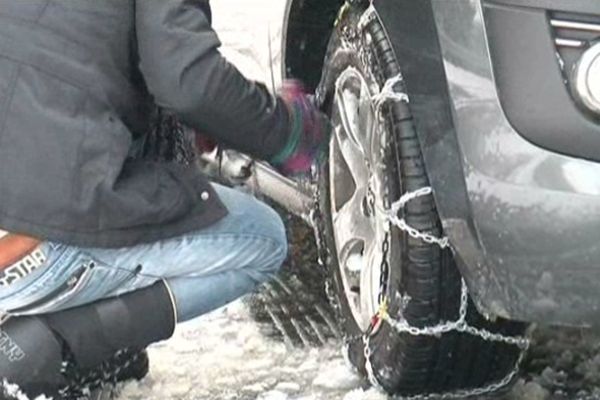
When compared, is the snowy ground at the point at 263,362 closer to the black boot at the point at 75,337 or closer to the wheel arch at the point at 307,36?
the wheel arch at the point at 307,36

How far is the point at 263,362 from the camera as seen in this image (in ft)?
11.8

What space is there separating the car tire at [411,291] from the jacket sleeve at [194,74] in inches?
11.9

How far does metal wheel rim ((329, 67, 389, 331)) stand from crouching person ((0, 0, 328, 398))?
4.3 inches

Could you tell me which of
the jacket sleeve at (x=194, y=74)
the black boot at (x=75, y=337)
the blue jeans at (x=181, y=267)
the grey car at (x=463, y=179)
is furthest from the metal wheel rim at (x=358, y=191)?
the black boot at (x=75, y=337)

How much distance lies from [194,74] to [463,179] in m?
0.62

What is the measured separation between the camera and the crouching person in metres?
2.62

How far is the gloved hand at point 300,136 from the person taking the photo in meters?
2.91

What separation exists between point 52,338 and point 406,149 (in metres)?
0.97

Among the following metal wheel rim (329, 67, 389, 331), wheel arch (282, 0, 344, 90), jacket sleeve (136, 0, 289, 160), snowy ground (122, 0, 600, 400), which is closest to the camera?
jacket sleeve (136, 0, 289, 160)

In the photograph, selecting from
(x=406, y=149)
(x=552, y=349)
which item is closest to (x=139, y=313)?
(x=406, y=149)

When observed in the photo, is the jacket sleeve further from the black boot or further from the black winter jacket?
the black boot

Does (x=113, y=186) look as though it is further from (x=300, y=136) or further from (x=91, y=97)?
(x=300, y=136)

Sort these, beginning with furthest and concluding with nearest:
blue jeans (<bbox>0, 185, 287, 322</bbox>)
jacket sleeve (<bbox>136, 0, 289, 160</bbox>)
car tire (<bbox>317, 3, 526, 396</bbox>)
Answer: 1. blue jeans (<bbox>0, 185, 287, 322</bbox>)
2. car tire (<bbox>317, 3, 526, 396</bbox>)
3. jacket sleeve (<bbox>136, 0, 289, 160</bbox>)

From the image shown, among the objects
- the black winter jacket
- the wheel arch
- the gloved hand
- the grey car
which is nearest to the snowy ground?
the wheel arch
